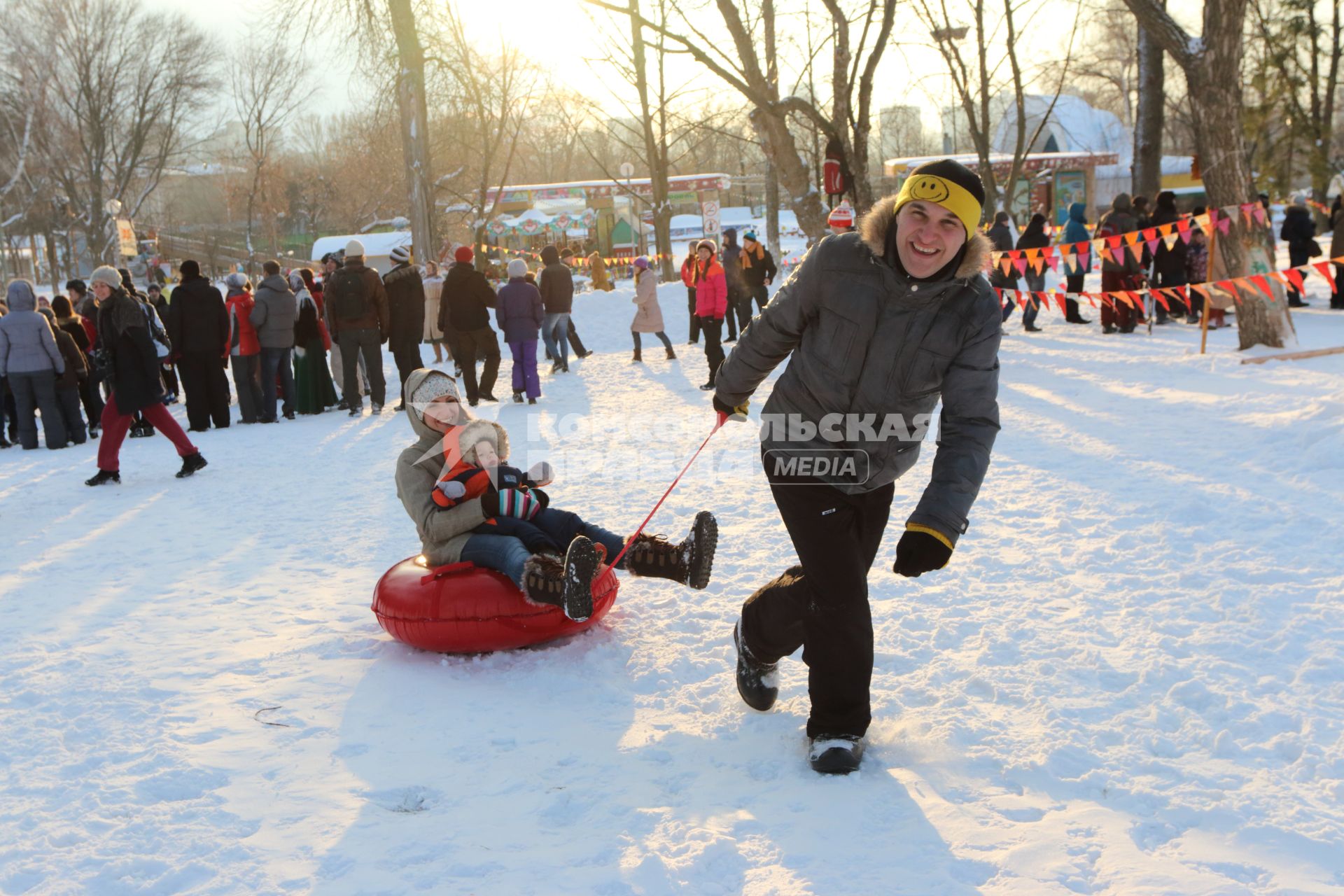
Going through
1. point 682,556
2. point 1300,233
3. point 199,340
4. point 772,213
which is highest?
point 772,213

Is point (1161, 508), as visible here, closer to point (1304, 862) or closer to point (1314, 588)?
point (1314, 588)

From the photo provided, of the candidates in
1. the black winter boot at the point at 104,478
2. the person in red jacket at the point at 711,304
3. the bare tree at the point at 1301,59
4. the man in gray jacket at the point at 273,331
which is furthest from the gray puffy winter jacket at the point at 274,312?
the bare tree at the point at 1301,59

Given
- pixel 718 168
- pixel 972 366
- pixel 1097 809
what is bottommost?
pixel 1097 809

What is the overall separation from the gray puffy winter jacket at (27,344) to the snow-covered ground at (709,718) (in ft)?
15.0

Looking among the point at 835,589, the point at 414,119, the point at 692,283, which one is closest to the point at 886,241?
the point at 835,589

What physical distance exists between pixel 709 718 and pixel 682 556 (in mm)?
817

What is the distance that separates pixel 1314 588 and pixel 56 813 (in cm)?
484

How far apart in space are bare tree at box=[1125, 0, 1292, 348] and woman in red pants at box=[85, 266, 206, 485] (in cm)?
976

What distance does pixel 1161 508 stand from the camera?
5840 mm

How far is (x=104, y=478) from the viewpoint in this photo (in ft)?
28.3

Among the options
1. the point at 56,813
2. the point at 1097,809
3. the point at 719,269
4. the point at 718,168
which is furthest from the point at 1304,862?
the point at 718,168

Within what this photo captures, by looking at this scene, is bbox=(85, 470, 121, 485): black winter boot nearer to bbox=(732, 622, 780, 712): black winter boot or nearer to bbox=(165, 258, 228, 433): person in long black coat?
bbox=(165, 258, 228, 433): person in long black coat

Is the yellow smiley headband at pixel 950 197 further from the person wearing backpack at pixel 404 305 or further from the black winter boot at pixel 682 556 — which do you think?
the person wearing backpack at pixel 404 305

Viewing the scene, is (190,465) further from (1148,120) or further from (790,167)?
(1148,120)
